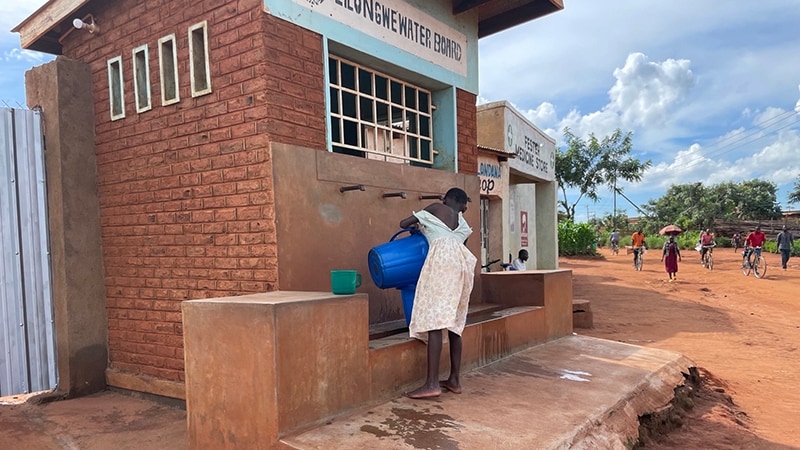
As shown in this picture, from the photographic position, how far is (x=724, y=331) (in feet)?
29.8

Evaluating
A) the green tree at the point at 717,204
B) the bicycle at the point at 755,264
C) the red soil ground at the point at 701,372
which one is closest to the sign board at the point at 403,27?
the red soil ground at the point at 701,372

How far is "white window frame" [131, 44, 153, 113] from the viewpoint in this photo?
4.33m

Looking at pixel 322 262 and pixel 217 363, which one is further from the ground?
pixel 322 262

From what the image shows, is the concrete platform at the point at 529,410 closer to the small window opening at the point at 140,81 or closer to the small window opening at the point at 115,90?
the small window opening at the point at 140,81

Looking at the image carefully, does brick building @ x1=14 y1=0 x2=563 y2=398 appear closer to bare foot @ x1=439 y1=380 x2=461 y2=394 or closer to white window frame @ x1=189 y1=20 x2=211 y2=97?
white window frame @ x1=189 y1=20 x2=211 y2=97

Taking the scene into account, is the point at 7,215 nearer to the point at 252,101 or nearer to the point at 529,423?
the point at 252,101

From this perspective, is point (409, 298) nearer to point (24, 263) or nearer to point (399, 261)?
point (399, 261)

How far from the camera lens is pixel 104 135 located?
15.5 ft

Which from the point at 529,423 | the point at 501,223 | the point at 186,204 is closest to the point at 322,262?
the point at 186,204

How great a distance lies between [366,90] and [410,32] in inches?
35.8

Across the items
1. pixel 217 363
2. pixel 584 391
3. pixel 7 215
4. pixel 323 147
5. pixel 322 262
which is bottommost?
pixel 584 391

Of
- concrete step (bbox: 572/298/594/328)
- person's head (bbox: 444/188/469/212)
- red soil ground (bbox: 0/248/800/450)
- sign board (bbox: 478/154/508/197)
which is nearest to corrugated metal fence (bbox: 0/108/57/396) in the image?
red soil ground (bbox: 0/248/800/450)

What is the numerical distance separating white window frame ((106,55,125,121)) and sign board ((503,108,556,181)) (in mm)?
7734

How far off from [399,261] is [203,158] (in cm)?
180
